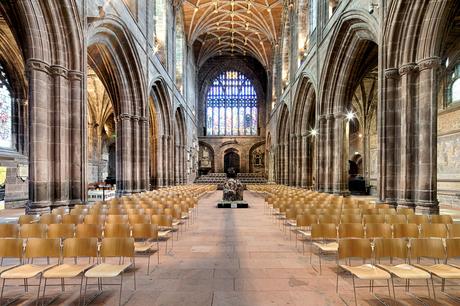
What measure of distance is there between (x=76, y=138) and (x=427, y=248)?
10346mm

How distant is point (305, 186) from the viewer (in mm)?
23562

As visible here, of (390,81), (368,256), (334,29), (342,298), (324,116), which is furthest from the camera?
(324,116)

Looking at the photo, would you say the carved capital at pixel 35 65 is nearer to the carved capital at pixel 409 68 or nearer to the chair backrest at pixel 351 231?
the chair backrest at pixel 351 231

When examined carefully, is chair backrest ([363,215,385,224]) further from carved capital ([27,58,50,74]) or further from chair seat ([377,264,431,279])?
carved capital ([27,58,50,74])

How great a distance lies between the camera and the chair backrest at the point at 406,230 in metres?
5.69

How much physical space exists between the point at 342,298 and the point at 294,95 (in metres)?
21.4

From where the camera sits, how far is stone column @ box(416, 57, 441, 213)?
895 centimetres

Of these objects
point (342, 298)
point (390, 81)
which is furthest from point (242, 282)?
point (390, 81)

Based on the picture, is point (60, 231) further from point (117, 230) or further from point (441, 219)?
point (441, 219)

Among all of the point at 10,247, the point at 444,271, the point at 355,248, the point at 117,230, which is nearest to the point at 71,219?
the point at 117,230

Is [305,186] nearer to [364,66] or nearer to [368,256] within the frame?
[364,66]

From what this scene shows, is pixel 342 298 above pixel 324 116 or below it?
below

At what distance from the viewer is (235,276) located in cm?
496

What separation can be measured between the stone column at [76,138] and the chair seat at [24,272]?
21.0ft
